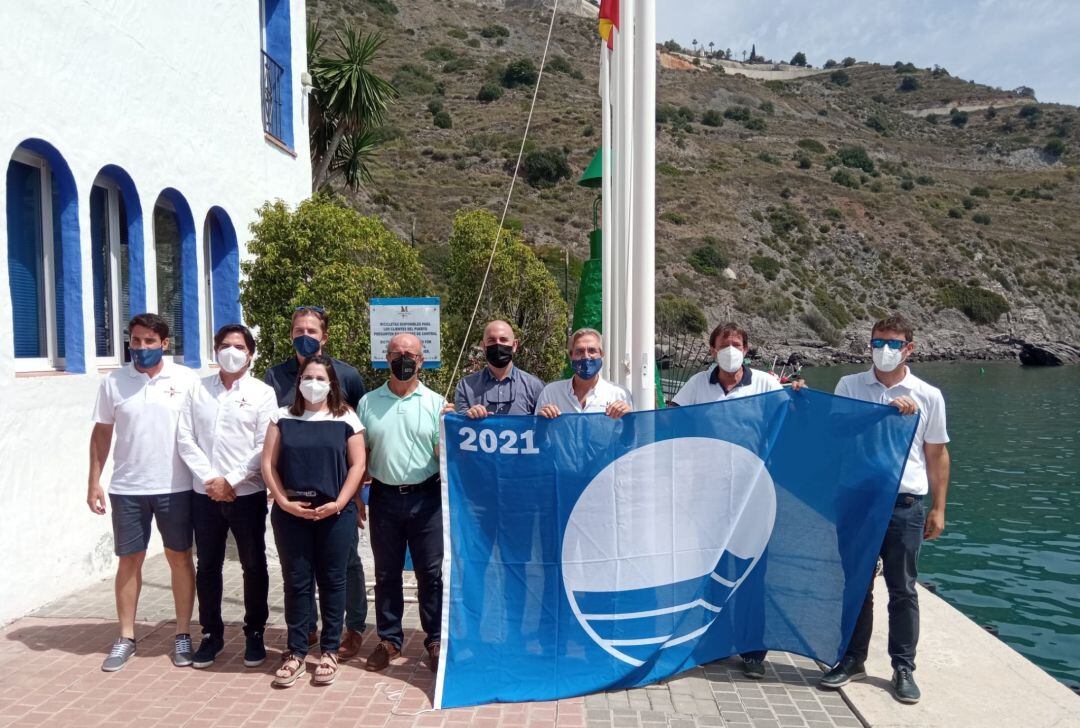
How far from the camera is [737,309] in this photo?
56469 millimetres

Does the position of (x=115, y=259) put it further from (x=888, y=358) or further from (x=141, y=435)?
(x=888, y=358)

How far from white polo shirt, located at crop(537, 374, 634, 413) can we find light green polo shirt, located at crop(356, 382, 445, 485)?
0.67 meters

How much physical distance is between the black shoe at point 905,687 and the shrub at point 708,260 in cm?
5550

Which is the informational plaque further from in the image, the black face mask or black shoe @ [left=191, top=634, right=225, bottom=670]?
black shoe @ [left=191, top=634, right=225, bottom=670]

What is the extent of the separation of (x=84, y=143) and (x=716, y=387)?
18.0ft

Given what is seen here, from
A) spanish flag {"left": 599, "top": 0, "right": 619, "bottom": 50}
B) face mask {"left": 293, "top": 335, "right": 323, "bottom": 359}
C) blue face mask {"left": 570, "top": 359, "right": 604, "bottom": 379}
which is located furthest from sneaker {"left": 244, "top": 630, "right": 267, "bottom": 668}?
spanish flag {"left": 599, "top": 0, "right": 619, "bottom": 50}

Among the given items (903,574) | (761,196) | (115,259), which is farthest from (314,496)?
(761,196)

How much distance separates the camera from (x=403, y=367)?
15.6 feet

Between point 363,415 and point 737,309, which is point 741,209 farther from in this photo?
point 363,415

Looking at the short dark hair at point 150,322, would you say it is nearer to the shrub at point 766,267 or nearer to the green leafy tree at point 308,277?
the green leafy tree at point 308,277

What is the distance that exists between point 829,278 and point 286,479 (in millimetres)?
66302

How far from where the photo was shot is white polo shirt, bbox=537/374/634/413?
492 centimetres

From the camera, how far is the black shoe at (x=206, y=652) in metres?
4.97

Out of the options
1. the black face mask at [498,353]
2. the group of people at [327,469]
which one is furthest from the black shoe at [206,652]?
the black face mask at [498,353]
